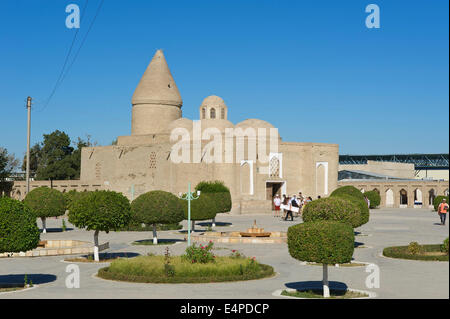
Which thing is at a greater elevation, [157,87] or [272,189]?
[157,87]

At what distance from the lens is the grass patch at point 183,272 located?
12367 millimetres

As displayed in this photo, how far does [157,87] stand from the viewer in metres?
50.9

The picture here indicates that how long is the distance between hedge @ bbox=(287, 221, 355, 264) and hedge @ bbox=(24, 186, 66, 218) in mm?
16840

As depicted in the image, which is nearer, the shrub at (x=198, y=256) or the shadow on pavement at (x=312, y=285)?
the shadow on pavement at (x=312, y=285)

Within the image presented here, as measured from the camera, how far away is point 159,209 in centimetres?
2014

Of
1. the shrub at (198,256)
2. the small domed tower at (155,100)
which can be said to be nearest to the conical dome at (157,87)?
the small domed tower at (155,100)

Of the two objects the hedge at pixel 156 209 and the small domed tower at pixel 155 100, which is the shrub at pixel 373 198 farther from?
the hedge at pixel 156 209

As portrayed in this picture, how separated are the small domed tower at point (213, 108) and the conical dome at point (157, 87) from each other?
392cm

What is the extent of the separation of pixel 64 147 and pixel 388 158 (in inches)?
1840

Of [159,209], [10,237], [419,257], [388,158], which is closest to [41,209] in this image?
[159,209]

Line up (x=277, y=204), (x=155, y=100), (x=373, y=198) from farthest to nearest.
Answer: (x=155, y=100) < (x=373, y=198) < (x=277, y=204)

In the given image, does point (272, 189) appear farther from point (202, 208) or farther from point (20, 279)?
point (20, 279)

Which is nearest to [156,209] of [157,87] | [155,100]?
[155,100]

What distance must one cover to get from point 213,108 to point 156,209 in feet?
95.2
